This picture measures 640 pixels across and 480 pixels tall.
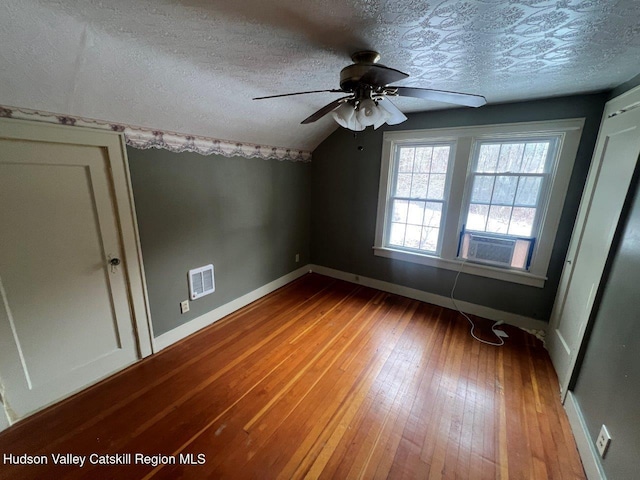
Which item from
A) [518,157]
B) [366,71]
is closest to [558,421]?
[518,157]

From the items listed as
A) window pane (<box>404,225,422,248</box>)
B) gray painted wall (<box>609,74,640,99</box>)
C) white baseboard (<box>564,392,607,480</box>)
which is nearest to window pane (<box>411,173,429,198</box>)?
window pane (<box>404,225,422,248</box>)

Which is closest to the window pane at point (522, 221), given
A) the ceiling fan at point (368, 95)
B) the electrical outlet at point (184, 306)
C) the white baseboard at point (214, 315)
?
the ceiling fan at point (368, 95)

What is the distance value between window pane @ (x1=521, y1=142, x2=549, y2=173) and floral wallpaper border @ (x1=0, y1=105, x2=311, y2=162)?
267cm

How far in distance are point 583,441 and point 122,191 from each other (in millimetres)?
3470

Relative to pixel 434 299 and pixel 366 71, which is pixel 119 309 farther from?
pixel 434 299

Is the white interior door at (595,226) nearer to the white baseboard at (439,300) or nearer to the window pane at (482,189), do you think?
the white baseboard at (439,300)

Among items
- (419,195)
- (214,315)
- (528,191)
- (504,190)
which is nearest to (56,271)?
(214,315)

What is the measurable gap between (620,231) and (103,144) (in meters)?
3.47

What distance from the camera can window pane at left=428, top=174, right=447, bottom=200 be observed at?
302cm

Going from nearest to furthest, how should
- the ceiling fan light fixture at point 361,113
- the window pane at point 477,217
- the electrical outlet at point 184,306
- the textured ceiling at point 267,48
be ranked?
1. the textured ceiling at point 267,48
2. the ceiling fan light fixture at point 361,113
3. the electrical outlet at point 184,306
4. the window pane at point 477,217

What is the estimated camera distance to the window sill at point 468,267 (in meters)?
2.64

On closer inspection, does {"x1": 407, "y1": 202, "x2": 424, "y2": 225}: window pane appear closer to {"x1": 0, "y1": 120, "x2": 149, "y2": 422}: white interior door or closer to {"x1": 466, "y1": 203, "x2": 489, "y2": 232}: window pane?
{"x1": 466, "y1": 203, "x2": 489, "y2": 232}: window pane

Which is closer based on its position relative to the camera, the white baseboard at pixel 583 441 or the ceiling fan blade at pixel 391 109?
the white baseboard at pixel 583 441

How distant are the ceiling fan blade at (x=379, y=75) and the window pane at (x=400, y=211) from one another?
7.01 feet
